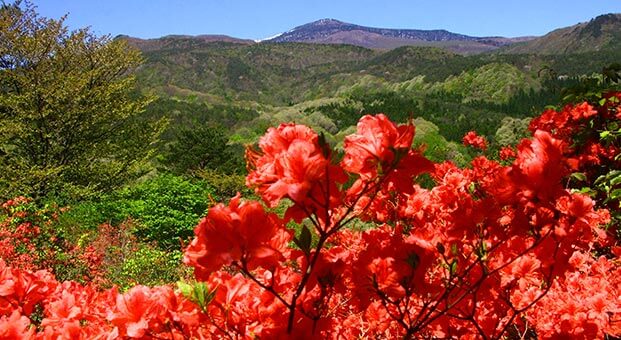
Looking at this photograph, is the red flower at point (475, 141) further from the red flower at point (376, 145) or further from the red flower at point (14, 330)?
the red flower at point (14, 330)

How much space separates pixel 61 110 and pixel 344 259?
45.6 feet

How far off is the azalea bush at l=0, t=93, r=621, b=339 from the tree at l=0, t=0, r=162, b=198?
38.8 ft

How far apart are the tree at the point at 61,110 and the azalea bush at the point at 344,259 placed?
1182 centimetres

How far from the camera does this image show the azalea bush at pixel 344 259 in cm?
105

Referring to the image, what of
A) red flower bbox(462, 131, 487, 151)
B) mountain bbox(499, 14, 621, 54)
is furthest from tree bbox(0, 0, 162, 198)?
mountain bbox(499, 14, 621, 54)

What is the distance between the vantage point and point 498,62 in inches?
3506

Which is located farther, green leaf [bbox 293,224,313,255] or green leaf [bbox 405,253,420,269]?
green leaf [bbox 405,253,420,269]

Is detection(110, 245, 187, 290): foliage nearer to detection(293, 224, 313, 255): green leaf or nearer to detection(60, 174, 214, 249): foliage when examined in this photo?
detection(60, 174, 214, 249): foliage

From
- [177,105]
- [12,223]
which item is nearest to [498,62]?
[177,105]

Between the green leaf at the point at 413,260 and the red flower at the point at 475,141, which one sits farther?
the red flower at the point at 475,141

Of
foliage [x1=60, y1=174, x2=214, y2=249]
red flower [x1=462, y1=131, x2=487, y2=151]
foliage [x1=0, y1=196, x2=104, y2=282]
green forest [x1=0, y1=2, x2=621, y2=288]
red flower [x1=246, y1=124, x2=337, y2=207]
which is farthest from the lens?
foliage [x1=60, y1=174, x2=214, y2=249]

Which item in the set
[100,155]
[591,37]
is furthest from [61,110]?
[591,37]

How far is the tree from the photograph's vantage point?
1247 cm

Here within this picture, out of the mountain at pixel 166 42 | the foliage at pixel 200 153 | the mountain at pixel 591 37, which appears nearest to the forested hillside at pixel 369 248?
the foliage at pixel 200 153
